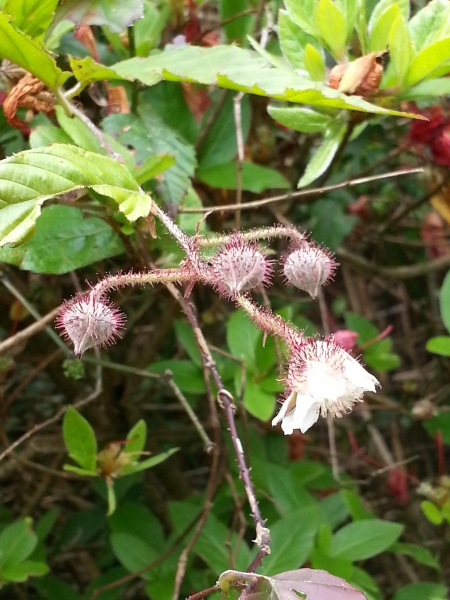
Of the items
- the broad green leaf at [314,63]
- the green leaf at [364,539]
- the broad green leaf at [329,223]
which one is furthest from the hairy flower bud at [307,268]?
the broad green leaf at [329,223]

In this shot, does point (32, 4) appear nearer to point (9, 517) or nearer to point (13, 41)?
point (13, 41)

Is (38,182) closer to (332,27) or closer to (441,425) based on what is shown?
(332,27)

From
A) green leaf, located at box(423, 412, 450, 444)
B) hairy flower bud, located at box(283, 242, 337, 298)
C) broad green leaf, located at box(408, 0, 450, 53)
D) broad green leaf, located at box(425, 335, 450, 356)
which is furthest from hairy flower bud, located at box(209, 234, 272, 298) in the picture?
green leaf, located at box(423, 412, 450, 444)

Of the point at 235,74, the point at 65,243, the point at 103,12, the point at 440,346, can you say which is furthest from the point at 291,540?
the point at 103,12

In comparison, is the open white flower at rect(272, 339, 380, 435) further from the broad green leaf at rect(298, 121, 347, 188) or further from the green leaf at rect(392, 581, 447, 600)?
the green leaf at rect(392, 581, 447, 600)

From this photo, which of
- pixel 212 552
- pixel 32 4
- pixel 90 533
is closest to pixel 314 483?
pixel 212 552

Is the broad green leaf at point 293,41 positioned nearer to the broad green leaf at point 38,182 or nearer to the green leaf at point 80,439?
the broad green leaf at point 38,182

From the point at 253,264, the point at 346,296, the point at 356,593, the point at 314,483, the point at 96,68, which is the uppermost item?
the point at 96,68
